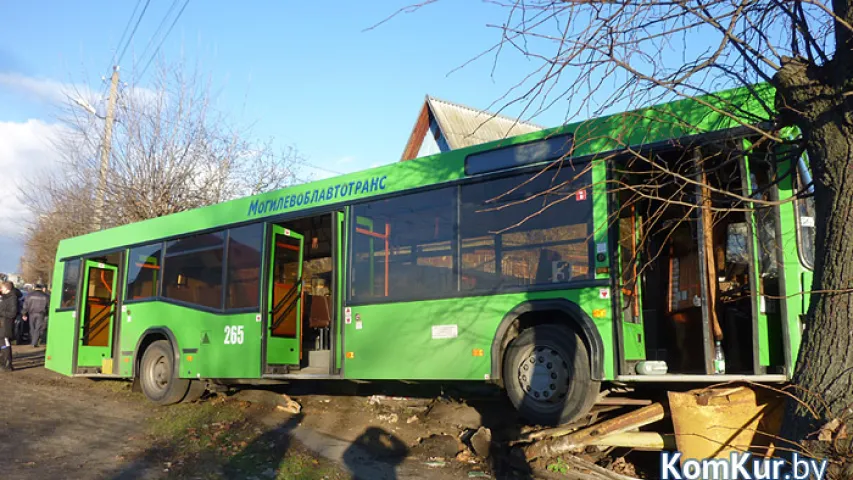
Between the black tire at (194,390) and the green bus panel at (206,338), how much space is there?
1.77 ft

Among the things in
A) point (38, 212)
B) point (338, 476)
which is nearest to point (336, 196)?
point (338, 476)

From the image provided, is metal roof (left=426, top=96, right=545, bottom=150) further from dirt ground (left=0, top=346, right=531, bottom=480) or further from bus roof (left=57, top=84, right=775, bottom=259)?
dirt ground (left=0, top=346, right=531, bottom=480)

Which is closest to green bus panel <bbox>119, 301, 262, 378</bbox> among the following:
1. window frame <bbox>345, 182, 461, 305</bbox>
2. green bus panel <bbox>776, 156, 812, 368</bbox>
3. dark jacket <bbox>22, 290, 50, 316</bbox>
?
window frame <bbox>345, 182, 461, 305</bbox>

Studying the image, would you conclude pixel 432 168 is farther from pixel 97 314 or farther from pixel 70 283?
pixel 70 283

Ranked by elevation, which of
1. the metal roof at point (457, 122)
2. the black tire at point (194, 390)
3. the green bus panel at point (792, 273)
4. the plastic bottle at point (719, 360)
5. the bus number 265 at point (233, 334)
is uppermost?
the metal roof at point (457, 122)

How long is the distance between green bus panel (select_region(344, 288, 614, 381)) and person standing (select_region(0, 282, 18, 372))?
29.0ft

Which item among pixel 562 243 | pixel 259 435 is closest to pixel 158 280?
pixel 259 435

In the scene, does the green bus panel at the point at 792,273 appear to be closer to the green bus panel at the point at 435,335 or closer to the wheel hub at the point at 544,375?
the green bus panel at the point at 435,335

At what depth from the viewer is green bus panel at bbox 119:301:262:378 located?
9.61 m

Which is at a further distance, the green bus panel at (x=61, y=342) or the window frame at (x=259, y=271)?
the green bus panel at (x=61, y=342)

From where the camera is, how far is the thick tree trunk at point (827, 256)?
11.3 ft

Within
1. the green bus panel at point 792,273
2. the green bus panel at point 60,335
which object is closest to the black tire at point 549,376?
the green bus panel at point 792,273

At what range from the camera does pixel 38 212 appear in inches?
1092

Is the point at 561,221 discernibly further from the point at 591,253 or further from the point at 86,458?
the point at 86,458
